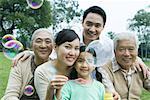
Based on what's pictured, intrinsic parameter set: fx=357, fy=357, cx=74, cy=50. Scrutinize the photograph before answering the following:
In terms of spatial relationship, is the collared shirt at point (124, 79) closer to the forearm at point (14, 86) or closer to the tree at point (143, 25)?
the forearm at point (14, 86)

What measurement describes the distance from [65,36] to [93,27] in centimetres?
63

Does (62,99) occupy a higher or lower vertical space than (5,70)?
higher

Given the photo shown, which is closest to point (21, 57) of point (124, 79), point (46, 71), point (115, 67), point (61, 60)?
point (46, 71)

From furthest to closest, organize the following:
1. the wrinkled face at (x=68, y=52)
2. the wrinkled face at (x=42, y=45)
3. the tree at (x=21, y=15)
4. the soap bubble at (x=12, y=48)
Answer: the tree at (x=21, y=15), the soap bubble at (x=12, y=48), the wrinkled face at (x=42, y=45), the wrinkled face at (x=68, y=52)

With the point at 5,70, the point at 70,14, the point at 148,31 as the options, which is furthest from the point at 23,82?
the point at 148,31

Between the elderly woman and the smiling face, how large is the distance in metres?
0.36

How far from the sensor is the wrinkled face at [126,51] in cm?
320

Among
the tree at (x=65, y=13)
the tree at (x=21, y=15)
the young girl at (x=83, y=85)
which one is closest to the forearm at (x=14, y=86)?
the young girl at (x=83, y=85)

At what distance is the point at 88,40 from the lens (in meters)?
3.34

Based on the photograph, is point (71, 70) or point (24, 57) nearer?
point (71, 70)

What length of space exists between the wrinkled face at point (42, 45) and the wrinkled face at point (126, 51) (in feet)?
2.04

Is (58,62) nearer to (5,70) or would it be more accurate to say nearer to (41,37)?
(41,37)

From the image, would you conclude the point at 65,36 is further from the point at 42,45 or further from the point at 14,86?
the point at 14,86

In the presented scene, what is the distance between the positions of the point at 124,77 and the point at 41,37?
0.87m
